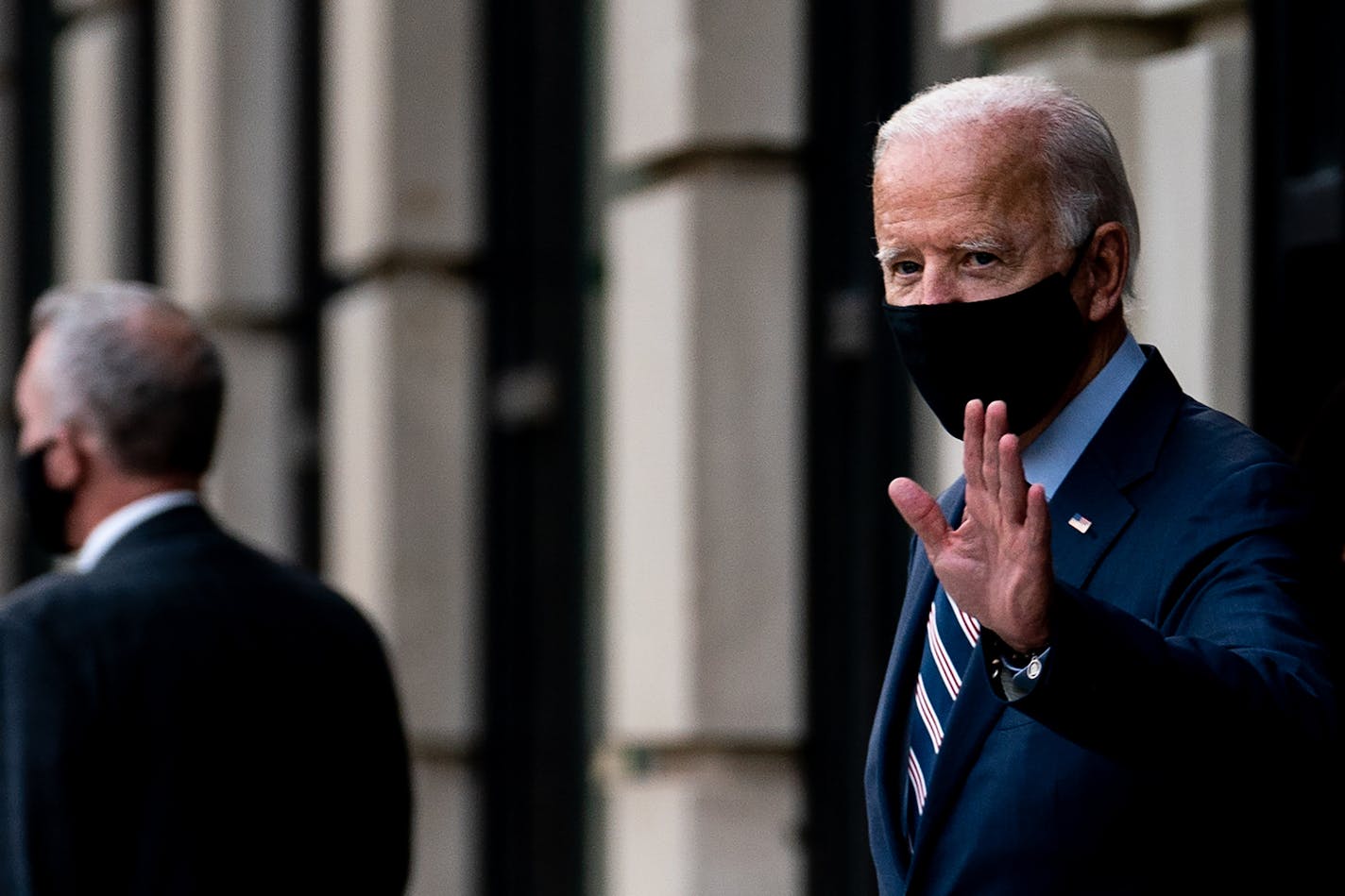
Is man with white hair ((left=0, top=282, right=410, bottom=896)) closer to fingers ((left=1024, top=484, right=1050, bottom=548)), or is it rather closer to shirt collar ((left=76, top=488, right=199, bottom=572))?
shirt collar ((left=76, top=488, right=199, bottom=572))

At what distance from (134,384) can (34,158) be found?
9.01m

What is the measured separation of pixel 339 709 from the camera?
392cm

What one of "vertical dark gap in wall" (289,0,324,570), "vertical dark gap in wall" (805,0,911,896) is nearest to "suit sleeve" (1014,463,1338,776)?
"vertical dark gap in wall" (805,0,911,896)

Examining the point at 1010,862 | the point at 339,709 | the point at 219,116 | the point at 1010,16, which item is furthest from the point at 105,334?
the point at 219,116

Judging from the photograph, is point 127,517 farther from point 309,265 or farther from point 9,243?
point 9,243

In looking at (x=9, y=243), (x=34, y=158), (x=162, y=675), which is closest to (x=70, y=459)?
(x=162, y=675)

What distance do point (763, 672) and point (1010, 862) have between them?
12.4 ft

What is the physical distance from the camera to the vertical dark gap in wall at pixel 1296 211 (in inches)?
163

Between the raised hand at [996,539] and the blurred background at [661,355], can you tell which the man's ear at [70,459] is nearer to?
the blurred background at [661,355]

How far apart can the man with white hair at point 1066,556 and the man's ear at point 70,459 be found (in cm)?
198

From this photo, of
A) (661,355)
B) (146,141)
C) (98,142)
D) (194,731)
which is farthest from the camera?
(98,142)

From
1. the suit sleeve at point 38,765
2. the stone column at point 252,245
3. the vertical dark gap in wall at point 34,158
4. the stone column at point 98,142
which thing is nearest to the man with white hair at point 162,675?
the suit sleeve at point 38,765

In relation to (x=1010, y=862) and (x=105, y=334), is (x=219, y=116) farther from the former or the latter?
(x=1010, y=862)

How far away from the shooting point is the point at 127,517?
3.98 meters
